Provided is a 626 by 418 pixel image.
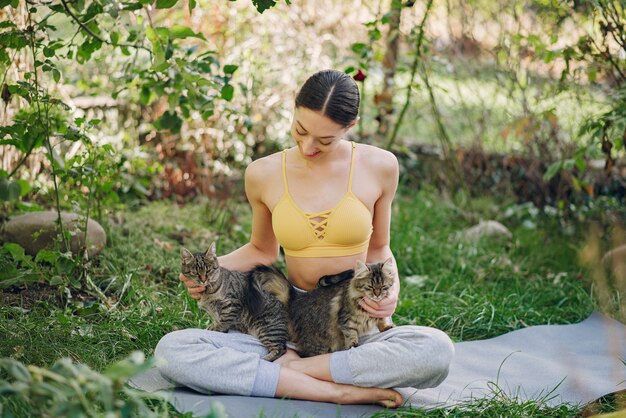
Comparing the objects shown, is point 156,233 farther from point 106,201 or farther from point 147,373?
point 147,373

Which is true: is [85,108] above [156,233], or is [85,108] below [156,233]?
above

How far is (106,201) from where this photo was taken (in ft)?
15.8

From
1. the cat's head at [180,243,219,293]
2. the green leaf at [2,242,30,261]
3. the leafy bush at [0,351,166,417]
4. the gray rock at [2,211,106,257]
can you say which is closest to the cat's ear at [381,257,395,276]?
the cat's head at [180,243,219,293]

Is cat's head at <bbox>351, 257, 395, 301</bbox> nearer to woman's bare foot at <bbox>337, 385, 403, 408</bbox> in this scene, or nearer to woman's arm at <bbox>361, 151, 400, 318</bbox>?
woman's arm at <bbox>361, 151, 400, 318</bbox>

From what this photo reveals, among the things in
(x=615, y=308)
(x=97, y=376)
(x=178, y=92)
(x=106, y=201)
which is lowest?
(x=615, y=308)

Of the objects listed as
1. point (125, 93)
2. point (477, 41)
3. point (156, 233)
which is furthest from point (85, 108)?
point (477, 41)

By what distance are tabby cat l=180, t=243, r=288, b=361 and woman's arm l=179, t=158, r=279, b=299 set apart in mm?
112

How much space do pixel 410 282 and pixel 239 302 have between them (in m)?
1.80

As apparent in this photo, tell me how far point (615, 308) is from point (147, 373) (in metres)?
2.89

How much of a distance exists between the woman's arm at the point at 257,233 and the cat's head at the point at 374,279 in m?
0.60

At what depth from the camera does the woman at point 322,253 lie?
122 inches

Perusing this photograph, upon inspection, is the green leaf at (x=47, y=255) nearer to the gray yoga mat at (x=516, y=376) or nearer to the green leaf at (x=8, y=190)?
the green leaf at (x=8, y=190)

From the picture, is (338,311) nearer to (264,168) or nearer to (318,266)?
(318,266)

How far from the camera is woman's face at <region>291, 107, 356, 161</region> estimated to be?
3148 millimetres
